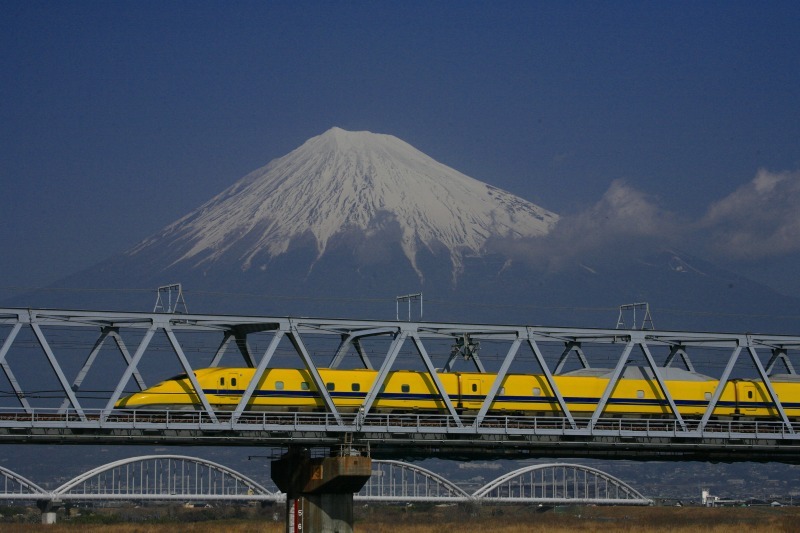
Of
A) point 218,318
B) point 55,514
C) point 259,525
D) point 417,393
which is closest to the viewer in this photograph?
point 218,318

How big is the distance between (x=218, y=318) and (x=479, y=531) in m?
71.8

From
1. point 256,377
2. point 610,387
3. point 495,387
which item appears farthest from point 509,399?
point 256,377

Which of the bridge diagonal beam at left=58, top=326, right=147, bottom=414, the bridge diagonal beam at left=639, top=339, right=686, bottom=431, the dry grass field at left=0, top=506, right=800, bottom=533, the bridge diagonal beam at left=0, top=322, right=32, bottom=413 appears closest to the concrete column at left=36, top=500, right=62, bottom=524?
the dry grass field at left=0, top=506, right=800, bottom=533

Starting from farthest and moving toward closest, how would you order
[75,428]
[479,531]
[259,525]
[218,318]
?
[259,525] < [479,531] < [218,318] < [75,428]

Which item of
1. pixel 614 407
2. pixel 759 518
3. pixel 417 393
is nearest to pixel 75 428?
pixel 417 393

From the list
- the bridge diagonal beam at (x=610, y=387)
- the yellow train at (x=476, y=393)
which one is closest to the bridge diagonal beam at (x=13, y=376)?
the yellow train at (x=476, y=393)

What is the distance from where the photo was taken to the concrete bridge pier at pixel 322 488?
72500 mm

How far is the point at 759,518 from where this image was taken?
145500 millimetres

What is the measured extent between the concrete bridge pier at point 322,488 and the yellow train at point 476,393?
171 inches

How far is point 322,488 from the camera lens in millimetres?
74125

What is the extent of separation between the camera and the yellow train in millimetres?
77875

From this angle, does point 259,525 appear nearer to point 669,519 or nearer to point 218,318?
point 669,519

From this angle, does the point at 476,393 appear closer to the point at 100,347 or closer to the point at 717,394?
the point at 717,394

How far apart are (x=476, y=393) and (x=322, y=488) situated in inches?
576
